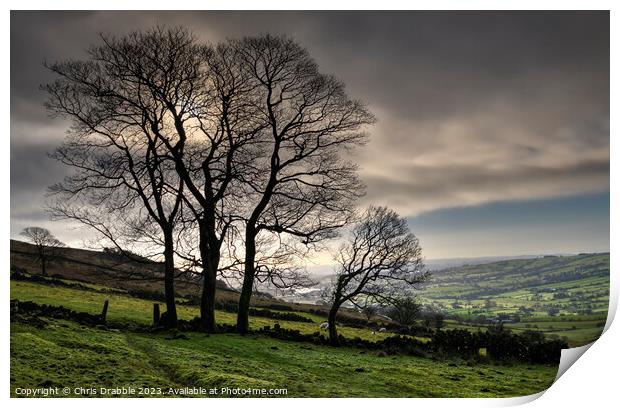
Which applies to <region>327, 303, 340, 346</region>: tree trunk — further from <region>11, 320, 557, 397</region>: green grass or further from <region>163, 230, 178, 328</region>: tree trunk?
<region>163, 230, 178, 328</region>: tree trunk

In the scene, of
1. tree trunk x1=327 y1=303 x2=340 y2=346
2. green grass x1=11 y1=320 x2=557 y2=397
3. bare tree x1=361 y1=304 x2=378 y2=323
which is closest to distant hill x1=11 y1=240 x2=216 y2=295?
green grass x1=11 y1=320 x2=557 y2=397

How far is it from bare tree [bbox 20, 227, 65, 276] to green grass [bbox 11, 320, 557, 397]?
8.30 feet

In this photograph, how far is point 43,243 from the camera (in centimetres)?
1574

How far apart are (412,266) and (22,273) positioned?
12493 mm

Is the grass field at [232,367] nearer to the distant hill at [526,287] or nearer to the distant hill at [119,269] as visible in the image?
the distant hill at [119,269]

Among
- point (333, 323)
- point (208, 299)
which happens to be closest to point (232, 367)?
point (208, 299)

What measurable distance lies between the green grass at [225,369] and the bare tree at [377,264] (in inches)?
85.9

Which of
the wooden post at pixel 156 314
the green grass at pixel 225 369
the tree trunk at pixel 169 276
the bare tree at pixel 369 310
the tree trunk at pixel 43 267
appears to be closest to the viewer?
the green grass at pixel 225 369

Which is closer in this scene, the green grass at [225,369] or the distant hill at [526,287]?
the green grass at [225,369]

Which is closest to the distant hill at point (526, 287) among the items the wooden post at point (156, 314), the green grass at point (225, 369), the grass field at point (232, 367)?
the grass field at point (232, 367)

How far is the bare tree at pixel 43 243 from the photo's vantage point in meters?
12.8

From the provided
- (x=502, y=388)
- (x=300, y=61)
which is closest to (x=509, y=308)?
(x=502, y=388)

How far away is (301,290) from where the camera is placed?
13.6 metres

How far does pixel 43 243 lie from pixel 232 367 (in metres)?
8.68
